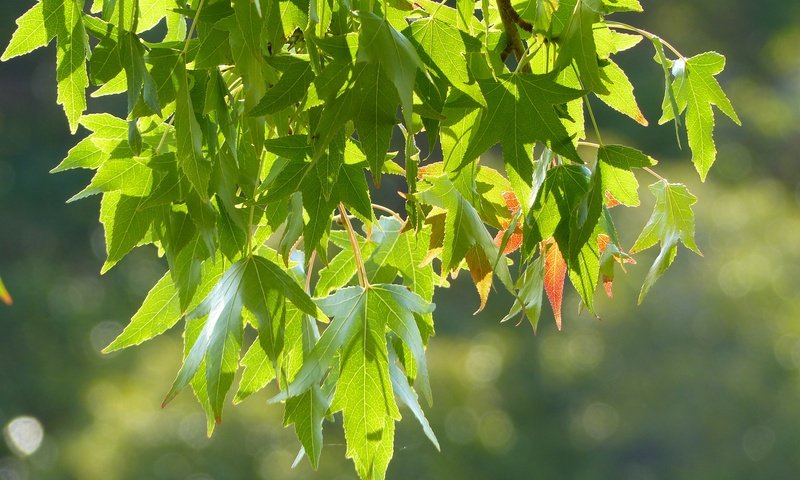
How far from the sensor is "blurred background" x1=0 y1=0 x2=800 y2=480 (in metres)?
4.12

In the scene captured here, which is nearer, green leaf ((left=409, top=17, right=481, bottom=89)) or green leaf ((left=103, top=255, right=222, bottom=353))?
green leaf ((left=409, top=17, right=481, bottom=89))

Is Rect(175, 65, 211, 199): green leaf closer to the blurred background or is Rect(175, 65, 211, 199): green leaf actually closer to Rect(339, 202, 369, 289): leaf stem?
Rect(339, 202, 369, 289): leaf stem

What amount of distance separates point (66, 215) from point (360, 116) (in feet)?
19.1

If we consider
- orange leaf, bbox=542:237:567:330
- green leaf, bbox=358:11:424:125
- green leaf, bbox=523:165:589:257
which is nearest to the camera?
green leaf, bbox=358:11:424:125

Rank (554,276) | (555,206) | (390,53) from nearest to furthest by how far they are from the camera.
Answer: (390,53), (555,206), (554,276)

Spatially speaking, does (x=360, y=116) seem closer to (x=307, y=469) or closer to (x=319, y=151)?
(x=319, y=151)

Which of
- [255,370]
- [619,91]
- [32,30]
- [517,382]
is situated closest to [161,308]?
[255,370]

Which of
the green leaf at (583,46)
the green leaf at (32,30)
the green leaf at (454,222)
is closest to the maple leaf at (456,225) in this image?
the green leaf at (454,222)

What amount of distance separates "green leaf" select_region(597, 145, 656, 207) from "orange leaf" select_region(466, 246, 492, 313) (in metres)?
0.08

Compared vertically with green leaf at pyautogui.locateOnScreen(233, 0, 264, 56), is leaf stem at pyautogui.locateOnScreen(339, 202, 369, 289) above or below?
below

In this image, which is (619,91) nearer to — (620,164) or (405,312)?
(620,164)

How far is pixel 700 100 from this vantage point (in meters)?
0.66

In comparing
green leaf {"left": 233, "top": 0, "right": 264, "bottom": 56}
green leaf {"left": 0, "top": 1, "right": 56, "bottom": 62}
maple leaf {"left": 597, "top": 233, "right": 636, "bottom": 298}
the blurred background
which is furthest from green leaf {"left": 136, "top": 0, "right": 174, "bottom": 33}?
the blurred background

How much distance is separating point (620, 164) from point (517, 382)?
416cm
